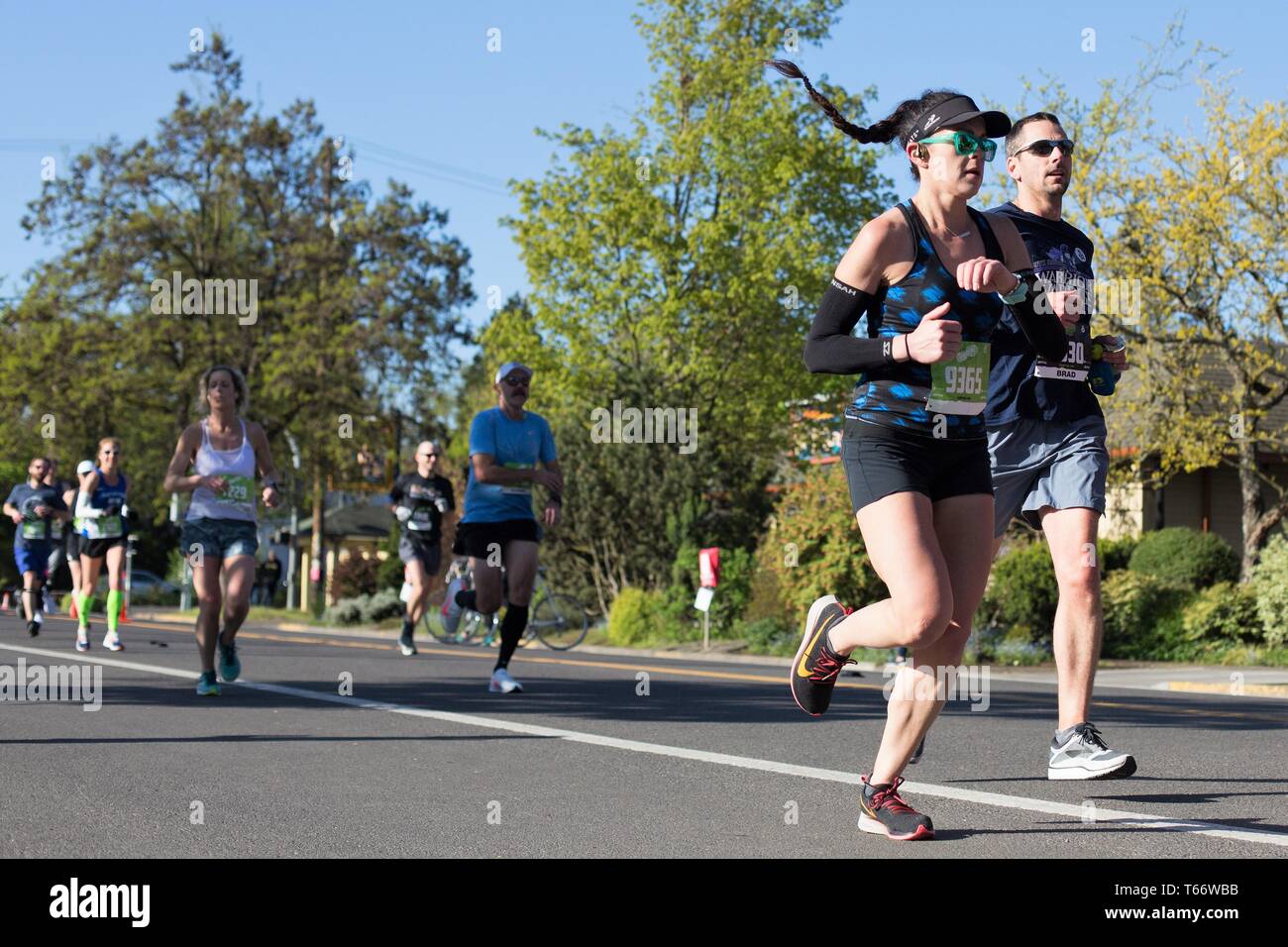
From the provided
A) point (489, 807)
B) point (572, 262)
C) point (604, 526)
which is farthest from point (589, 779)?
point (572, 262)

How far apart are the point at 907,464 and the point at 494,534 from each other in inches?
220

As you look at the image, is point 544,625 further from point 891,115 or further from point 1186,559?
point 891,115

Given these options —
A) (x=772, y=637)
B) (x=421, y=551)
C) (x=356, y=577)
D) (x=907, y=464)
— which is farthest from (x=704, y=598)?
(x=356, y=577)

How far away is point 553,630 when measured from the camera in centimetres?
1972

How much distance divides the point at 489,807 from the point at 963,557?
5.77 feet

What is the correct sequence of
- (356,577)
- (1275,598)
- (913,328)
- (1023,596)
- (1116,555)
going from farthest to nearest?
(356,577) → (1116,555) → (1023,596) → (1275,598) → (913,328)

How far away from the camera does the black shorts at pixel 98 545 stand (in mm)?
15148

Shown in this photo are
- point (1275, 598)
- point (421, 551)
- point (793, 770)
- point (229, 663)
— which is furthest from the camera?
point (1275, 598)

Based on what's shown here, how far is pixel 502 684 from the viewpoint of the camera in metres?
10.2

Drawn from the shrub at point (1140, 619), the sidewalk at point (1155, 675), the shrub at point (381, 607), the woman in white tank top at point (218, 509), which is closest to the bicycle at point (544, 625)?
the sidewalk at point (1155, 675)

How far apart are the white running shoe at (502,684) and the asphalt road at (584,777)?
267mm

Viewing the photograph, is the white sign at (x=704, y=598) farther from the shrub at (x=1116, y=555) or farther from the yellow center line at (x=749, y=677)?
the shrub at (x=1116, y=555)
